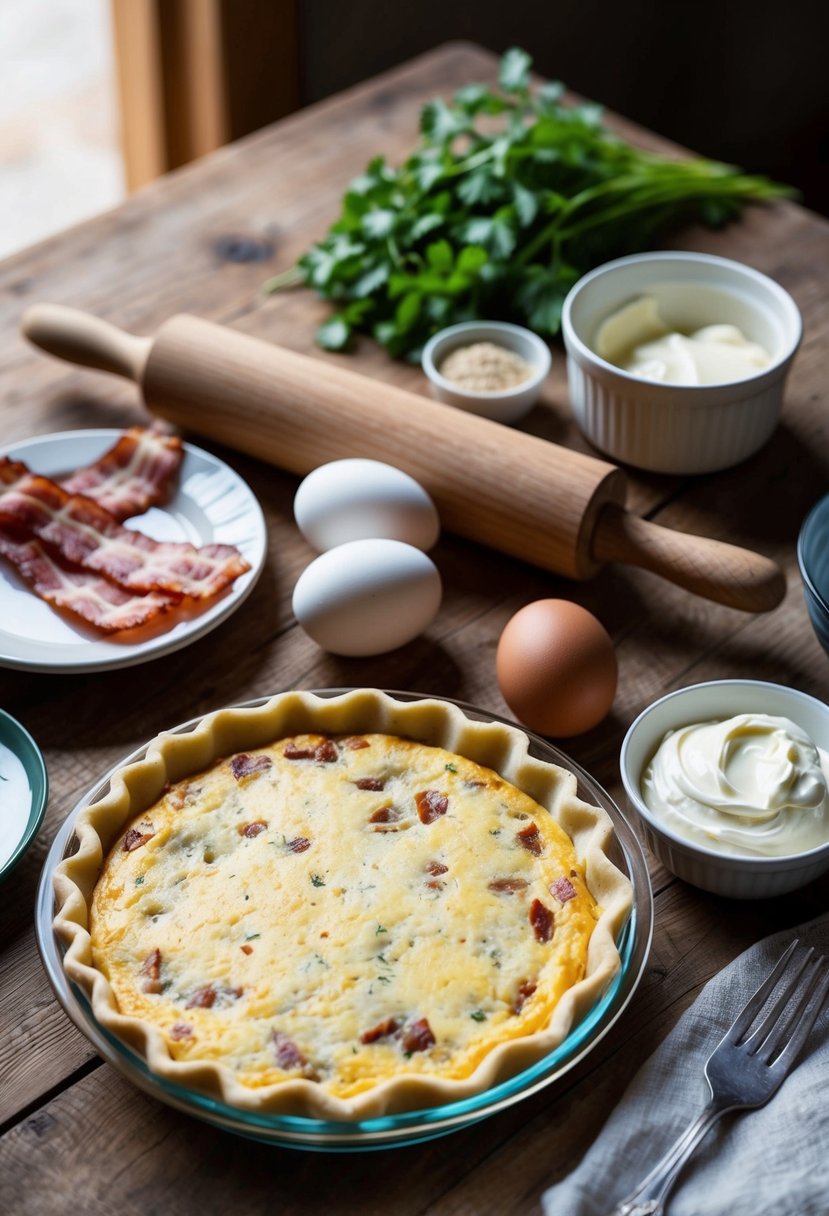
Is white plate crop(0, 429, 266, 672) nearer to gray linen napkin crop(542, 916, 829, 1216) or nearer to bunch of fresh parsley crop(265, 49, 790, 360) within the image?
bunch of fresh parsley crop(265, 49, 790, 360)

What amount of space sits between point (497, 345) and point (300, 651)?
0.85 m

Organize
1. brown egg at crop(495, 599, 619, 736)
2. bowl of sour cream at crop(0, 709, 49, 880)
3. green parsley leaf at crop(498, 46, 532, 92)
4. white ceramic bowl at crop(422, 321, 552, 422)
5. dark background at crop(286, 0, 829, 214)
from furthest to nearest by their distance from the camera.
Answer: dark background at crop(286, 0, 829, 214) → green parsley leaf at crop(498, 46, 532, 92) → white ceramic bowl at crop(422, 321, 552, 422) → brown egg at crop(495, 599, 619, 736) → bowl of sour cream at crop(0, 709, 49, 880)

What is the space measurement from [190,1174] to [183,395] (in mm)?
1427

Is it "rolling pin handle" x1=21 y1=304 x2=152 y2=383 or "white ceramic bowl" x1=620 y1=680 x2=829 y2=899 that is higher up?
"rolling pin handle" x1=21 y1=304 x2=152 y2=383

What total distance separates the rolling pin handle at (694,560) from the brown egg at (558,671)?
24 centimetres

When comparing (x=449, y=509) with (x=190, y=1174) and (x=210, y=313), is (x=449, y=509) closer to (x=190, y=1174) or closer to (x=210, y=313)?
(x=210, y=313)

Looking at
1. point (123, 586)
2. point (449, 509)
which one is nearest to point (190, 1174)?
point (123, 586)

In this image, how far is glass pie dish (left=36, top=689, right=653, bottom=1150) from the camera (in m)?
1.27

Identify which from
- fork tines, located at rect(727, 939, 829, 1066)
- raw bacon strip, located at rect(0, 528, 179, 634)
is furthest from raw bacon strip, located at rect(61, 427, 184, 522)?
fork tines, located at rect(727, 939, 829, 1066)

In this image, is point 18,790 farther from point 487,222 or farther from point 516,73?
point 516,73

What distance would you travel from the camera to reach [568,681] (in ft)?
5.78

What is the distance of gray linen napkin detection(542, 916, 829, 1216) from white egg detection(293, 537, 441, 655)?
0.72 m

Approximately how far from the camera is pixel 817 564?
1.91 m

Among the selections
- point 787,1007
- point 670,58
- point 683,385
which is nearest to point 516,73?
point 683,385
